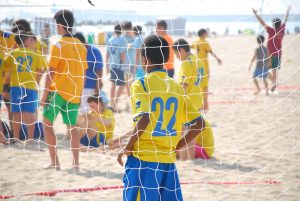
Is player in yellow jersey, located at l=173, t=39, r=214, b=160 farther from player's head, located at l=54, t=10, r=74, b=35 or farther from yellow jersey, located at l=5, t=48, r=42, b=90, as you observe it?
yellow jersey, located at l=5, t=48, r=42, b=90

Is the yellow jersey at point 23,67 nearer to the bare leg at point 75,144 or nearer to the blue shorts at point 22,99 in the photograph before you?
the blue shorts at point 22,99

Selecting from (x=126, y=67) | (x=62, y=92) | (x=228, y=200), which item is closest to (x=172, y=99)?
(x=228, y=200)

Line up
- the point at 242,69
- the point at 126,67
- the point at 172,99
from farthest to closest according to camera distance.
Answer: the point at 242,69 < the point at 126,67 < the point at 172,99

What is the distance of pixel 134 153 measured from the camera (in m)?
3.31

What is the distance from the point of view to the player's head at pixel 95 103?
243 inches

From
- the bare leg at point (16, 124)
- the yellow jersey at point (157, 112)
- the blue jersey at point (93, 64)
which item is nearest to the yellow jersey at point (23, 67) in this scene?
the bare leg at point (16, 124)

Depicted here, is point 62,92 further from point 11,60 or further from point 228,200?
point 228,200

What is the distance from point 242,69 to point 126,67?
8549 mm

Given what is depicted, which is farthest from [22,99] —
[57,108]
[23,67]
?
[57,108]

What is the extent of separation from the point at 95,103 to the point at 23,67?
40.4 inches

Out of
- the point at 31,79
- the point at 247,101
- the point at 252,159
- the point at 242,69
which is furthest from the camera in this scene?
the point at 242,69

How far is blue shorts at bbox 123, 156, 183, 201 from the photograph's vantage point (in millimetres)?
3240

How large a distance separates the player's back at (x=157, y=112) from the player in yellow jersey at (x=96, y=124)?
2.94 m

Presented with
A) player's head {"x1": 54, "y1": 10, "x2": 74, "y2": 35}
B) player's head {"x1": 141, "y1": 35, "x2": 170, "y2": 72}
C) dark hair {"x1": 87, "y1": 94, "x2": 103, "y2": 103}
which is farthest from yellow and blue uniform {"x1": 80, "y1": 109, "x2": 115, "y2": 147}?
player's head {"x1": 141, "y1": 35, "x2": 170, "y2": 72}
